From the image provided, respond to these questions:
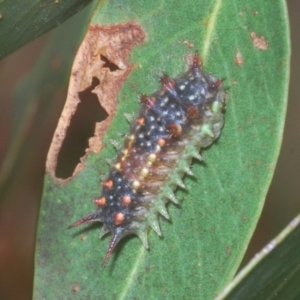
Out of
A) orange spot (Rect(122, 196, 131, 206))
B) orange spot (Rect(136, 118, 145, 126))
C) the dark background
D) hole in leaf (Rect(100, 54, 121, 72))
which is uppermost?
hole in leaf (Rect(100, 54, 121, 72))

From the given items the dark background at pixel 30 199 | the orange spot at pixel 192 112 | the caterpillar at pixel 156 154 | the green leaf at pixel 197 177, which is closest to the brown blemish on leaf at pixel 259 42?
the green leaf at pixel 197 177

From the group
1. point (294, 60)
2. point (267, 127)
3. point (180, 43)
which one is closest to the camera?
point (267, 127)

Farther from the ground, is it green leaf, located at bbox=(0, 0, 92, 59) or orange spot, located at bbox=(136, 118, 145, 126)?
green leaf, located at bbox=(0, 0, 92, 59)

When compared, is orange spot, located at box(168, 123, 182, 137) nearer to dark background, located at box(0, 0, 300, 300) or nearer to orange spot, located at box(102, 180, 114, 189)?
orange spot, located at box(102, 180, 114, 189)

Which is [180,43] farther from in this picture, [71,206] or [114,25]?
[71,206]

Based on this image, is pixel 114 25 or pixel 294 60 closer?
pixel 114 25

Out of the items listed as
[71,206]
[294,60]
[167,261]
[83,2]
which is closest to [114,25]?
[83,2]

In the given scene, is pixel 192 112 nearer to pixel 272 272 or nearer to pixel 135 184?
pixel 135 184

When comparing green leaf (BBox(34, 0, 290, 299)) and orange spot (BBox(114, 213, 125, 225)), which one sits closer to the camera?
green leaf (BBox(34, 0, 290, 299))

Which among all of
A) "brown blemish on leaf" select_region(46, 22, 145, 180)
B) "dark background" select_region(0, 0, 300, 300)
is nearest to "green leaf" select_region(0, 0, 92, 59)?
"brown blemish on leaf" select_region(46, 22, 145, 180)
